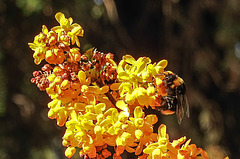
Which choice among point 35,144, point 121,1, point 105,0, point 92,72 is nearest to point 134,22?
point 121,1

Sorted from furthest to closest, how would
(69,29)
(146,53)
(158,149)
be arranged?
(146,53), (69,29), (158,149)

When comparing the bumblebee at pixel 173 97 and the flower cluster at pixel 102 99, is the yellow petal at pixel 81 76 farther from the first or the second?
the bumblebee at pixel 173 97

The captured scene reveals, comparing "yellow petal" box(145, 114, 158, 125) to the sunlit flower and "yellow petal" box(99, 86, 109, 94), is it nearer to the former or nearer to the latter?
"yellow petal" box(99, 86, 109, 94)

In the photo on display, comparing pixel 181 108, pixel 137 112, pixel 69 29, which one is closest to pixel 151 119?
pixel 137 112

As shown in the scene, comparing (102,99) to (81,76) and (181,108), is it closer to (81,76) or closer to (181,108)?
(81,76)

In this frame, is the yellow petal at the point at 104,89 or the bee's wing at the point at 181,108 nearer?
the yellow petal at the point at 104,89

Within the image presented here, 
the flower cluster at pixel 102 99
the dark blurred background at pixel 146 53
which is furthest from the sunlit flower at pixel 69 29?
the dark blurred background at pixel 146 53

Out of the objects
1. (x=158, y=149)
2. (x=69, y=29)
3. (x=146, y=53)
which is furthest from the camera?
(x=146, y=53)
